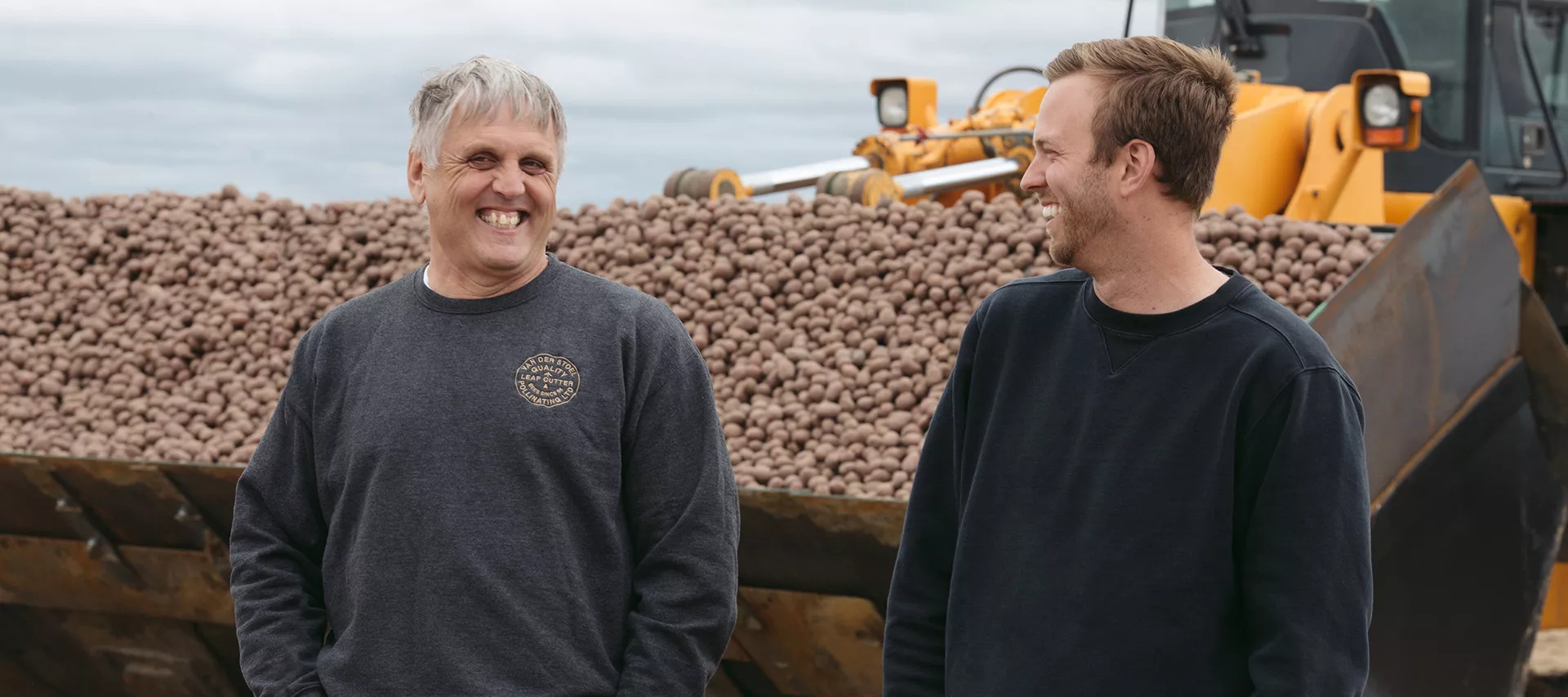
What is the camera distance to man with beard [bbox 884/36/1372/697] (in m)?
1.43

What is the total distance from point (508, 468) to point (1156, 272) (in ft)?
2.34

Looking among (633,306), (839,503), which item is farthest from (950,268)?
(633,306)

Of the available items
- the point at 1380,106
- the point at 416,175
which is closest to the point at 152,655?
the point at 416,175

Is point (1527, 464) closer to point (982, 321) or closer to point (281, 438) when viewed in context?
point (982, 321)

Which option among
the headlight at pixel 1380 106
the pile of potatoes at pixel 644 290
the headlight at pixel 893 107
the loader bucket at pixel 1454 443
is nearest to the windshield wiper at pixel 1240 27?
the headlight at pixel 1380 106

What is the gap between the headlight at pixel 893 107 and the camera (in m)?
7.31

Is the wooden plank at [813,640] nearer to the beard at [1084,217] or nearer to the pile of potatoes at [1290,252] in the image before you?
the pile of potatoes at [1290,252]

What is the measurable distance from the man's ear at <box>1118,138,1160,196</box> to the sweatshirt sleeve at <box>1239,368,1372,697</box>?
0.24m

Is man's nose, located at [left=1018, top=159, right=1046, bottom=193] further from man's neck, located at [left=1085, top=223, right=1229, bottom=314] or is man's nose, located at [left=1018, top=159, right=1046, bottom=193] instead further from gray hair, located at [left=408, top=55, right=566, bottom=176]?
gray hair, located at [left=408, top=55, right=566, bottom=176]

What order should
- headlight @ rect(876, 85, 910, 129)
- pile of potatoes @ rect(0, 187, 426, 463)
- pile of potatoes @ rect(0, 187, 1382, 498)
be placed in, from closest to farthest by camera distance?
pile of potatoes @ rect(0, 187, 1382, 498)
pile of potatoes @ rect(0, 187, 426, 463)
headlight @ rect(876, 85, 910, 129)

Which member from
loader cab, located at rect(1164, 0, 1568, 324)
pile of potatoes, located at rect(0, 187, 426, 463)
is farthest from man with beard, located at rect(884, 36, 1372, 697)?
loader cab, located at rect(1164, 0, 1568, 324)

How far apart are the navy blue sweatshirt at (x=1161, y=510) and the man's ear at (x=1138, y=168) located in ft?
0.40

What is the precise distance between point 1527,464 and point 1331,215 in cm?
209

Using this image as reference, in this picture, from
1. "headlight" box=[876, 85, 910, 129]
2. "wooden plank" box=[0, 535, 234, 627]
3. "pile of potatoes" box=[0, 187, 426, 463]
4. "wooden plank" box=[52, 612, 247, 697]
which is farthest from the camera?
"headlight" box=[876, 85, 910, 129]
